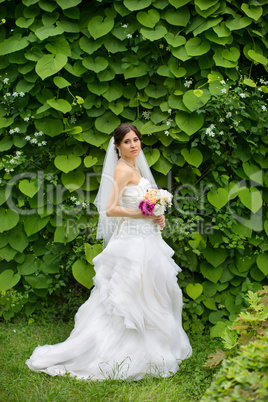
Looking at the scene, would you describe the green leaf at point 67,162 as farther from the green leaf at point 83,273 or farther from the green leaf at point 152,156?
the green leaf at point 83,273

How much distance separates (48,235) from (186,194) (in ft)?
4.54

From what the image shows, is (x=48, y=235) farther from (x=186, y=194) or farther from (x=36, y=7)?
(x=36, y=7)

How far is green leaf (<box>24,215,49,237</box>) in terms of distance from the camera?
388 centimetres

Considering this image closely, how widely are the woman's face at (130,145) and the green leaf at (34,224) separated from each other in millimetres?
1175

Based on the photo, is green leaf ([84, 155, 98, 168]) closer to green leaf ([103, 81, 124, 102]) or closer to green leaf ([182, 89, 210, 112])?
green leaf ([103, 81, 124, 102])

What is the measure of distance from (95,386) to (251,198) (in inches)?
77.6

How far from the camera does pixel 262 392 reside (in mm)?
1666

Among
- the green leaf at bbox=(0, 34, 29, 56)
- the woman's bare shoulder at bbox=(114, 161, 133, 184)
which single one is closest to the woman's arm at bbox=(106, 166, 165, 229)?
the woman's bare shoulder at bbox=(114, 161, 133, 184)

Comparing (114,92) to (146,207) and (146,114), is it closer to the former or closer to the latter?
(146,114)

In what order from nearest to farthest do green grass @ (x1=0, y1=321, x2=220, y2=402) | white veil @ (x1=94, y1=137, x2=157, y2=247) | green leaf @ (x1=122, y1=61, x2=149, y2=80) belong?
1. green grass @ (x1=0, y1=321, x2=220, y2=402)
2. white veil @ (x1=94, y1=137, x2=157, y2=247)
3. green leaf @ (x1=122, y1=61, x2=149, y2=80)

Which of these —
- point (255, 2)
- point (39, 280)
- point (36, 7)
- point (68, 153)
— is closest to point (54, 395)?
point (39, 280)

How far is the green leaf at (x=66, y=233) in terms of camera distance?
381 centimetres

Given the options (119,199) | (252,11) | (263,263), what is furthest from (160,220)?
(252,11)

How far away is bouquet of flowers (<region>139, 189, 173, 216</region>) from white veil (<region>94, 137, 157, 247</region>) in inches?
13.6
